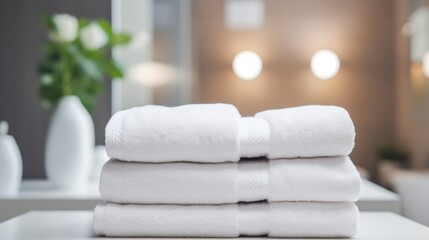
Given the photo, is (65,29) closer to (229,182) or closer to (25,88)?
(25,88)

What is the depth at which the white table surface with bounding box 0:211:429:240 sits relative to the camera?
868 millimetres

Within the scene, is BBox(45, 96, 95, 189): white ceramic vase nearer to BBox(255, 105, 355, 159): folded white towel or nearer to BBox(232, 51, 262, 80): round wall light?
BBox(255, 105, 355, 159): folded white towel

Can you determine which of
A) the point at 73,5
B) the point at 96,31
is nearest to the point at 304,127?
the point at 96,31

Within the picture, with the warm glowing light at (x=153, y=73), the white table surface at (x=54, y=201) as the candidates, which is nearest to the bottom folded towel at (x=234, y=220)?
the white table surface at (x=54, y=201)

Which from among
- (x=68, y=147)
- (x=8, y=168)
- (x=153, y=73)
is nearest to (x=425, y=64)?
(x=153, y=73)

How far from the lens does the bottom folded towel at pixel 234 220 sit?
0.85 metres

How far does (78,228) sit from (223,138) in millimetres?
274

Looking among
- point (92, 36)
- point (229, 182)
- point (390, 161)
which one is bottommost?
point (390, 161)

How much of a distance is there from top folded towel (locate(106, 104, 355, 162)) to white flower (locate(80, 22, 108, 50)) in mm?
1112

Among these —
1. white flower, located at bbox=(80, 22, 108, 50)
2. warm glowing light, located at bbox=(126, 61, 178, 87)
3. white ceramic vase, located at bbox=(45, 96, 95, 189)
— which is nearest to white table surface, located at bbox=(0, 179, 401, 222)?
white ceramic vase, located at bbox=(45, 96, 95, 189)

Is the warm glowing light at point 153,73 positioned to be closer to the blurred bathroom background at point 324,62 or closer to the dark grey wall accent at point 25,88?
the blurred bathroom background at point 324,62

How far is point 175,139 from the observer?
2.77ft

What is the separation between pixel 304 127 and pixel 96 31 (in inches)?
47.1

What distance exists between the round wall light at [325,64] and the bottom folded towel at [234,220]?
→ 260 centimetres
